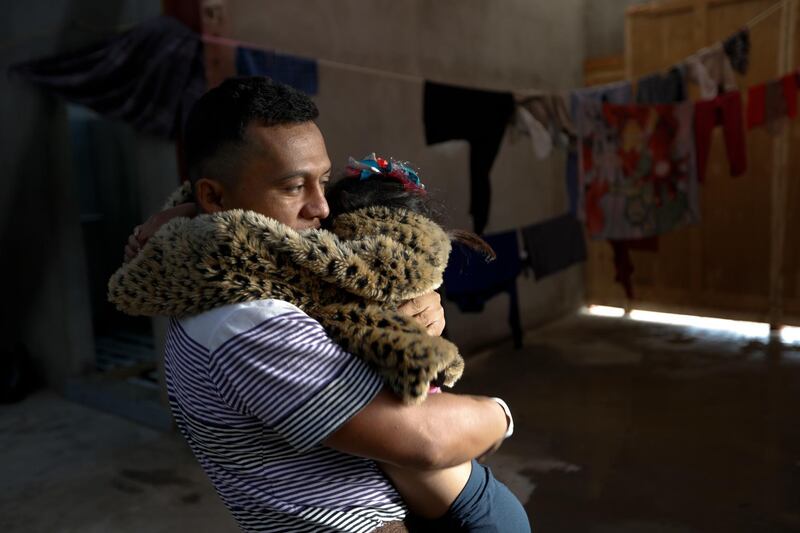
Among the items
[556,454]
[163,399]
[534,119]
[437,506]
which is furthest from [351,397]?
[534,119]

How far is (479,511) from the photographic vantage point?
0.93 m

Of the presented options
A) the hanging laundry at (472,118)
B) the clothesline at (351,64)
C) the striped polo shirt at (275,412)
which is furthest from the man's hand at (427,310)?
the hanging laundry at (472,118)

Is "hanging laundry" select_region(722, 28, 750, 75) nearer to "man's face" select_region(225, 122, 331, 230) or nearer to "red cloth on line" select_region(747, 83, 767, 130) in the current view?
"red cloth on line" select_region(747, 83, 767, 130)

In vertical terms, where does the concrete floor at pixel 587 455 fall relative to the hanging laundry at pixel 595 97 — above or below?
below

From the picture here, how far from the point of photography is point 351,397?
27.3 inches

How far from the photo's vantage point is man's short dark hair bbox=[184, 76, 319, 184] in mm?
778

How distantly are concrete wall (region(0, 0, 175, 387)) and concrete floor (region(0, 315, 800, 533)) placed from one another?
42 cm

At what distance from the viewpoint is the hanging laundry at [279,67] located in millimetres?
3154

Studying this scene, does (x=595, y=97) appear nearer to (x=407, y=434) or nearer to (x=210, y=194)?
(x=210, y=194)

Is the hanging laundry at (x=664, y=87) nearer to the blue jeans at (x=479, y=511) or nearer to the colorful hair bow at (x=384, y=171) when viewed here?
the colorful hair bow at (x=384, y=171)

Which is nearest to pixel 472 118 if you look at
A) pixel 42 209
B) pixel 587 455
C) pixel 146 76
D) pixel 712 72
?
pixel 712 72

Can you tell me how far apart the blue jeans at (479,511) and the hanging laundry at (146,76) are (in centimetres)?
252

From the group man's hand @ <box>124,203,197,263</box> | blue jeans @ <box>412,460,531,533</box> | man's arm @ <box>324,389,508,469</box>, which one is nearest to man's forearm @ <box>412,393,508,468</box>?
man's arm @ <box>324,389,508,469</box>

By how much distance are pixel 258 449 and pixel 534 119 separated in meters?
4.11
